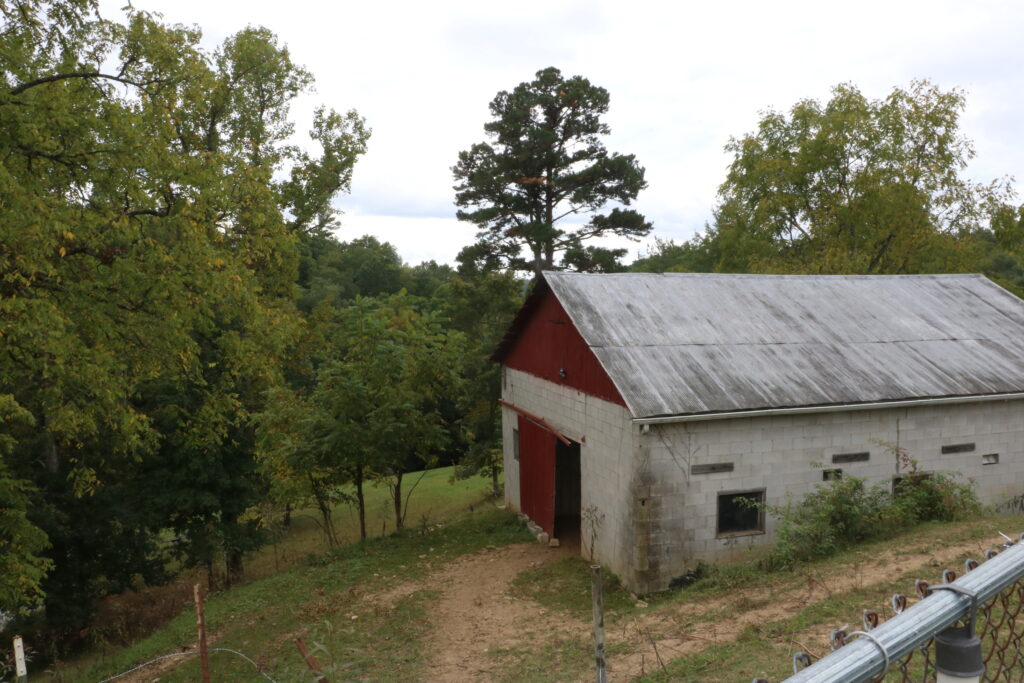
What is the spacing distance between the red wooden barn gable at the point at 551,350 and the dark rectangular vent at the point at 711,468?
1647 millimetres

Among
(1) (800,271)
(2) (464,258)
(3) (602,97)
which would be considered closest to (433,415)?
(2) (464,258)

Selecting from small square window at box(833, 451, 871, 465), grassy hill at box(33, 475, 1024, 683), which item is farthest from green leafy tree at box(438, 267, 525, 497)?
small square window at box(833, 451, 871, 465)

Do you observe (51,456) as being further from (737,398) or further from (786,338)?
(786,338)

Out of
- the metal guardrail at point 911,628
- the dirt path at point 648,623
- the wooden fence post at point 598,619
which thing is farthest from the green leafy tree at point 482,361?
the metal guardrail at point 911,628

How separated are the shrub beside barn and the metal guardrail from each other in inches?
373

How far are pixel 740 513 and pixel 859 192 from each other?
2387cm

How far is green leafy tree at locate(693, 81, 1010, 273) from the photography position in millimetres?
29906

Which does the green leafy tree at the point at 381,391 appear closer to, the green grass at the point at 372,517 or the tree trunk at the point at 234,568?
the green grass at the point at 372,517

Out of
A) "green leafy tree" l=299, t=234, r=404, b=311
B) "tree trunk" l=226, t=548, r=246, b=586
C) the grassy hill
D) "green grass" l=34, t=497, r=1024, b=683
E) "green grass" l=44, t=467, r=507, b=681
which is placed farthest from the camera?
"green leafy tree" l=299, t=234, r=404, b=311

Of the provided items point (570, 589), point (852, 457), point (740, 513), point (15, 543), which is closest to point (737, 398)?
point (740, 513)

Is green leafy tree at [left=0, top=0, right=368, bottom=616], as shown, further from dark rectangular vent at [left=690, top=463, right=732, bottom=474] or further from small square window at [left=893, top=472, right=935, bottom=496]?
small square window at [left=893, top=472, right=935, bottom=496]

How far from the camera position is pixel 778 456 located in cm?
1254

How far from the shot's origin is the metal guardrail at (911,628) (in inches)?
65.7

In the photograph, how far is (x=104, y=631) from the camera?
60.2 ft
